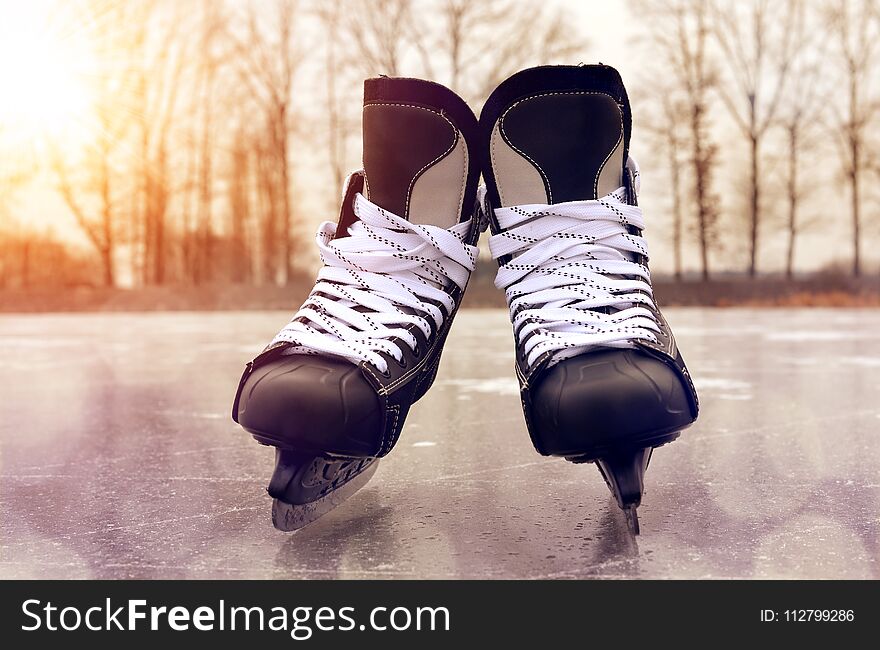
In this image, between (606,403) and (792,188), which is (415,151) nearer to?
(606,403)

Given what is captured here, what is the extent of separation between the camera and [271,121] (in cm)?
1462

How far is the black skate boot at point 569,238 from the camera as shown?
4.17 feet

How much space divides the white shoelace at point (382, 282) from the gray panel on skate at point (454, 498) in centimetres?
29

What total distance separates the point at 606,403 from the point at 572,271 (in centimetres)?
31

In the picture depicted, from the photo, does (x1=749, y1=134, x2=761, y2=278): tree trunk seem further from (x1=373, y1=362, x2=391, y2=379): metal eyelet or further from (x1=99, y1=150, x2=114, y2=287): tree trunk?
(x1=373, y1=362, x2=391, y2=379): metal eyelet

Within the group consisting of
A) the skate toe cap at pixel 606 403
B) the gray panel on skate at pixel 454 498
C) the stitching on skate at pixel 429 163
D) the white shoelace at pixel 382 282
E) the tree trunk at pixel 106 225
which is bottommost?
the tree trunk at pixel 106 225

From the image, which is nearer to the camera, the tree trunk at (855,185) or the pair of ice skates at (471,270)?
the pair of ice skates at (471,270)

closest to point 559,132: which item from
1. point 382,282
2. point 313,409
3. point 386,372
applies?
point 382,282

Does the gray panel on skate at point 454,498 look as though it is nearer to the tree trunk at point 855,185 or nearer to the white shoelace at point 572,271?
the white shoelace at point 572,271

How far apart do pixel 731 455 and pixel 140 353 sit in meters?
4.05

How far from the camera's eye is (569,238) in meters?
1.43

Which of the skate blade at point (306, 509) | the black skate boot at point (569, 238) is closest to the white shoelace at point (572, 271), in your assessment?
the black skate boot at point (569, 238)

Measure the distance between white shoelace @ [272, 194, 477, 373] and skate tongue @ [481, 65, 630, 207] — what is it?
149 mm
